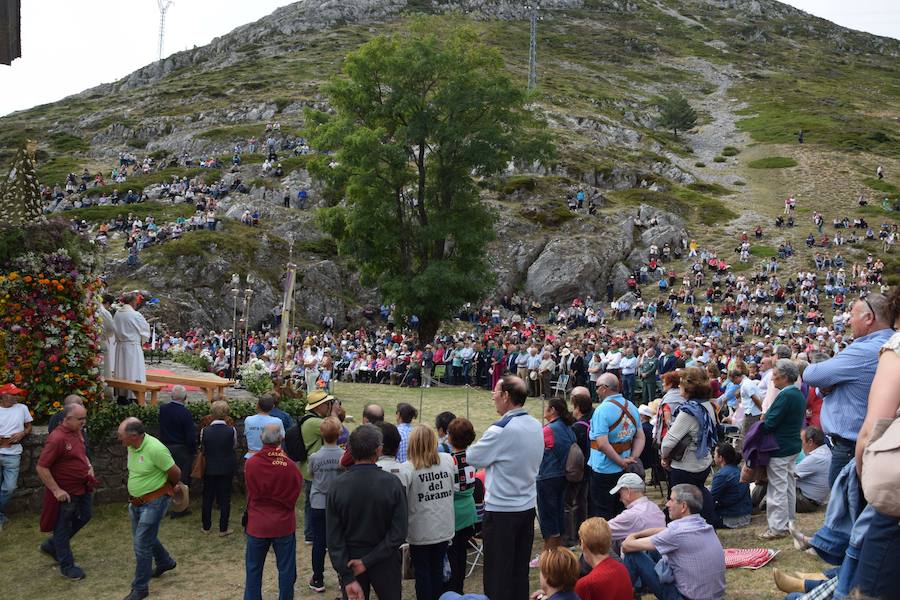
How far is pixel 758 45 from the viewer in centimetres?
13725

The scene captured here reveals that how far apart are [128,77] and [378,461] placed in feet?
425

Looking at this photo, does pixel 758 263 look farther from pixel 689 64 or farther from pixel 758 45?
pixel 758 45

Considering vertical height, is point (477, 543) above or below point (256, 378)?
below

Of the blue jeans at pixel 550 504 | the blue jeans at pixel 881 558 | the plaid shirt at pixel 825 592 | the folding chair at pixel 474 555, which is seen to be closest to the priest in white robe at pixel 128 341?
the folding chair at pixel 474 555

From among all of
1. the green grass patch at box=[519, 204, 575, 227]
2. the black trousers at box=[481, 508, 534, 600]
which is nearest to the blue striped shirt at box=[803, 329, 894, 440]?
the black trousers at box=[481, 508, 534, 600]

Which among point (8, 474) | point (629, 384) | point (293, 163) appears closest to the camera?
point (8, 474)

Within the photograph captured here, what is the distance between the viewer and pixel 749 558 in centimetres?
634

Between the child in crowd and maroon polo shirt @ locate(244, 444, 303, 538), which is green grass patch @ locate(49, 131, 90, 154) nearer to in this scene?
the child in crowd

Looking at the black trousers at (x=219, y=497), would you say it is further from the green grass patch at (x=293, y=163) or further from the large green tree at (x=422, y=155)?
the green grass patch at (x=293, y=163)

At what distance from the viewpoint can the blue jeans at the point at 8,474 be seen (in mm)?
8117

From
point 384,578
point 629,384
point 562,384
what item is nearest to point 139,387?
point 384,578

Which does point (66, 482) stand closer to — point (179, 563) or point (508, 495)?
point (179, 563)

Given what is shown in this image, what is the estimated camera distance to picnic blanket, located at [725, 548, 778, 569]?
6258 mm

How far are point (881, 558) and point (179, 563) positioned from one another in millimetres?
6913
